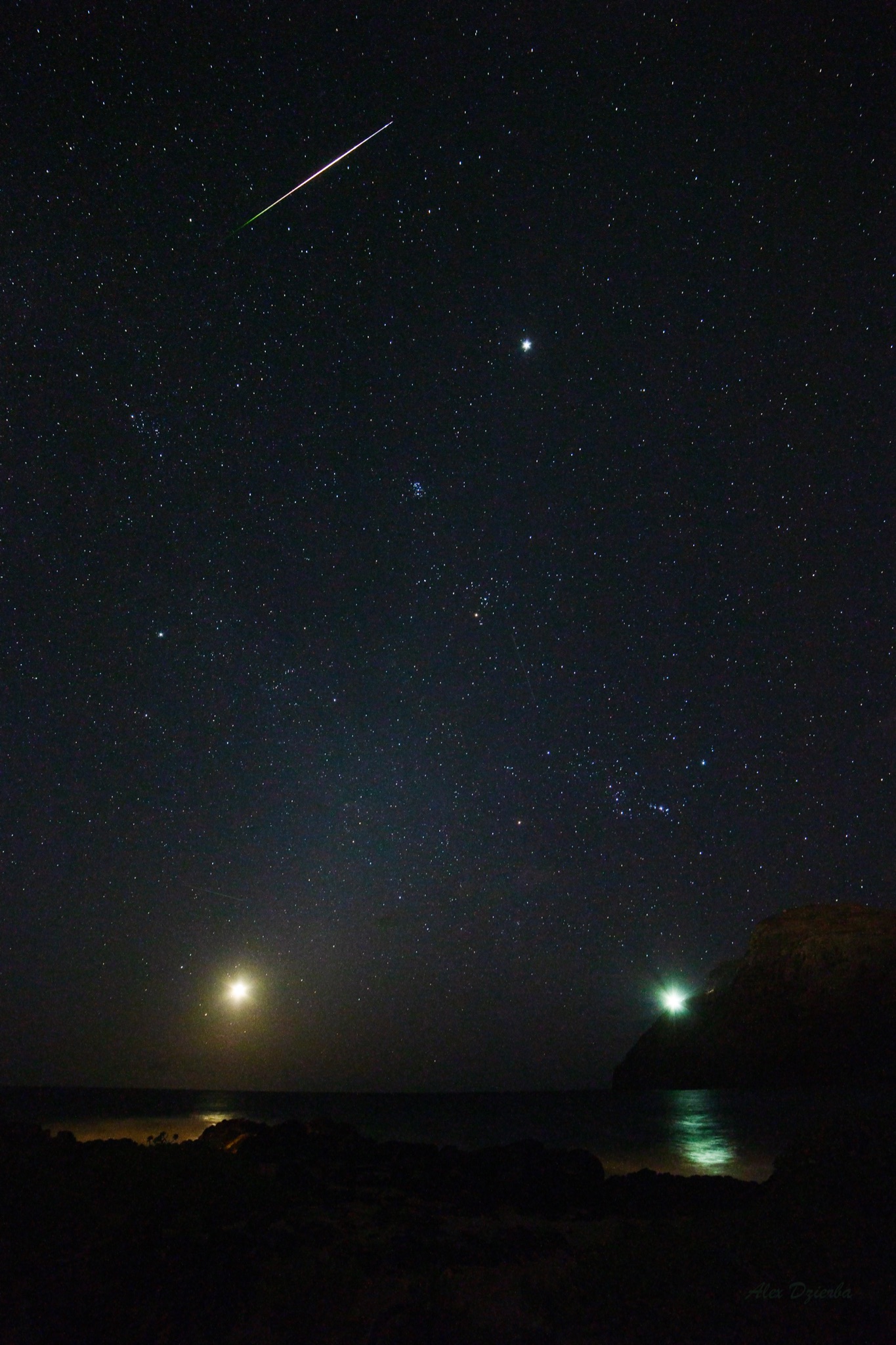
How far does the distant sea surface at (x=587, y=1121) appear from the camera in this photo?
100 feet

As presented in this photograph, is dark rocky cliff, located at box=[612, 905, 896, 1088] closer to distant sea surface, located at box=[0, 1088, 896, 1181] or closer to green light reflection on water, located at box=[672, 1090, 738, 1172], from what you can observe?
distant sea surface, located at box=[0, 1088, 896, 1181]

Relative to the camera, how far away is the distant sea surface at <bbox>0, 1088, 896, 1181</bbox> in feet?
100

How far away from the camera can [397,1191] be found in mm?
15516

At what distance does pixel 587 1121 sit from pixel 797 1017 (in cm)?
12124

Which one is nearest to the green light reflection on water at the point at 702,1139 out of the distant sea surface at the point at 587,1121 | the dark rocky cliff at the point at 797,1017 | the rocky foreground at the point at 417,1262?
the distant sea surface at the point at 587,1121

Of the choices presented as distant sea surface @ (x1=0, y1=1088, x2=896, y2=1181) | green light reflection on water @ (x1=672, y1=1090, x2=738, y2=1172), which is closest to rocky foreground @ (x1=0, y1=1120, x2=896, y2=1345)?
distant sea surface @ (x1=0, y1=1088, x2=896, y2=1181)

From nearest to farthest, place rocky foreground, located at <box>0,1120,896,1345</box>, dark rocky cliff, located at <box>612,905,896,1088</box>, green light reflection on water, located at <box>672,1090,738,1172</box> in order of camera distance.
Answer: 1. rocky foreground, located at <box>0,1120,896,1345</box>
2. green light reflection on water, located at <box>672,1090,738,1172</box>
3. dark rocky cliff, located at <box>612,905,896,1088</box>

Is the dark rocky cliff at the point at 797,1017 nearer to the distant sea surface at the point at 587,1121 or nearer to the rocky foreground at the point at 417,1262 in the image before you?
the distant sea surface at the point at 587,1121

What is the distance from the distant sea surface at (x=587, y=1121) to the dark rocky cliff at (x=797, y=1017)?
41.9 metres

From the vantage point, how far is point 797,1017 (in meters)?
156

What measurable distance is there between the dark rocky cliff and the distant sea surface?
41.9 meters

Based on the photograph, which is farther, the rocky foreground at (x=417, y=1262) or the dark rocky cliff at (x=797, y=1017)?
the dark rocky cliff at (x=797, y=1017)

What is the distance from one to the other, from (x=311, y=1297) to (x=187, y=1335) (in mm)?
1434

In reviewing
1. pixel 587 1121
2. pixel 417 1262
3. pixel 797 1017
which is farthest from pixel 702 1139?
pixel 797 1017
